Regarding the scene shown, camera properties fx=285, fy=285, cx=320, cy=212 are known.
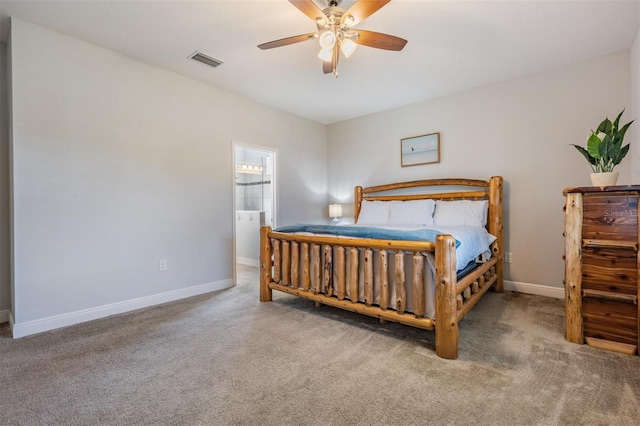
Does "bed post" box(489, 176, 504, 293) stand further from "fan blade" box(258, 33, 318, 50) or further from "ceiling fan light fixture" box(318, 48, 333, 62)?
"fan blade" box(258, 33, 318, 50)

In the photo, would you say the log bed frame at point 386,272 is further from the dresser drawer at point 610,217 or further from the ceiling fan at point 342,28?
the ceiling fan at point 342,28

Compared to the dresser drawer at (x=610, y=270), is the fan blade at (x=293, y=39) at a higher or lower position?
higher

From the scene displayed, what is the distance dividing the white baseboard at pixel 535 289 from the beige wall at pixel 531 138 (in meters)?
0.05

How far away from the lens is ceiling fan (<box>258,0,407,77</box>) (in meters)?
1.80

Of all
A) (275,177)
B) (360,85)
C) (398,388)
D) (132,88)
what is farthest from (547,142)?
(132,88)

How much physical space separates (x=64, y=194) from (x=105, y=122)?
2.50 feet

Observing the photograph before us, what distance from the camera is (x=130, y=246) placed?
2.87 metres

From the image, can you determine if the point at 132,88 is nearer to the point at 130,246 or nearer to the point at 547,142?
the point at 130,246

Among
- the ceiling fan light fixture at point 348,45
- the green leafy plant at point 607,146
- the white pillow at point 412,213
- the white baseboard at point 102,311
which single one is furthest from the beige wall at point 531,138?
the white baseboard at point 102,311

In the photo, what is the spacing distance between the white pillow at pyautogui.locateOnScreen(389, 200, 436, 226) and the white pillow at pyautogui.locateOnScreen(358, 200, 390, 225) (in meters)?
0.09

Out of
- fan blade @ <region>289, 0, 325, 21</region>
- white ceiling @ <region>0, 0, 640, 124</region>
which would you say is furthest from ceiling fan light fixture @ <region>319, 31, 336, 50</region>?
white ceiling @ <region>0, 0, 640, 124</region>

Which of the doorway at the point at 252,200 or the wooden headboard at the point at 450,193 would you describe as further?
the doorway at the point at 252,200

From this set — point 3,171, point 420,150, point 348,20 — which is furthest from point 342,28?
point 3,171

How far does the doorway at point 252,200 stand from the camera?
198 inches
